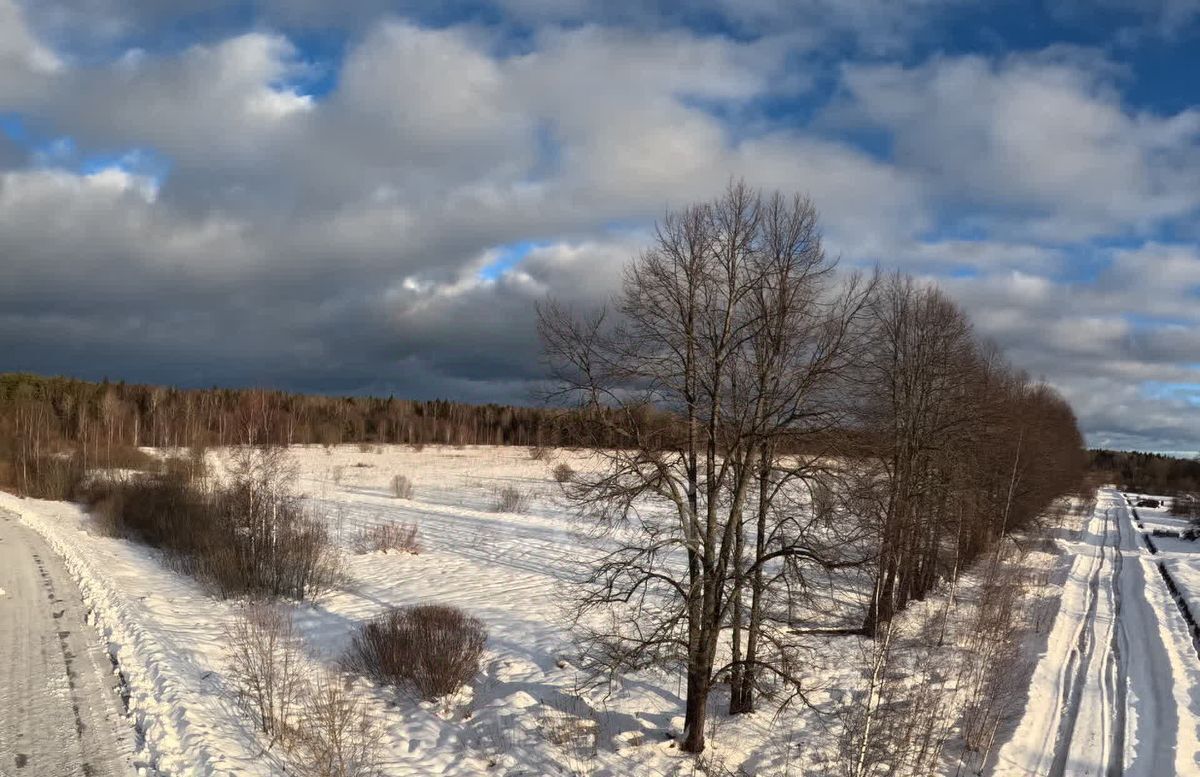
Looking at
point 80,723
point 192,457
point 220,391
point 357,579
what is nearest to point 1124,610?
point 357,579

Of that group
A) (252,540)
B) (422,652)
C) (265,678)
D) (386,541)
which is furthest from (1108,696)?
(386,541)

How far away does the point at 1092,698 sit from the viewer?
1498 cm

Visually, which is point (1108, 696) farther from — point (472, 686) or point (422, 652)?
point (422, 652)

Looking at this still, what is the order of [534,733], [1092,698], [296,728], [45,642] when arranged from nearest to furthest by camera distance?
[296,728] < [534,733] < [45,642] < [1092,698]

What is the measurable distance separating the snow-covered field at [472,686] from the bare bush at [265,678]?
0.28 m

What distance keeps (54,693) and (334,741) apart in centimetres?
472

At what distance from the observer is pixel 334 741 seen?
9242 millimetres

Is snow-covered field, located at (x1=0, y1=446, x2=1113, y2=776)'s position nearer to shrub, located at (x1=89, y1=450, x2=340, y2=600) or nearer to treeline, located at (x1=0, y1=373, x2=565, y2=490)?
shrub, located at (x1=89, y1=450, x2=340, y2=600)

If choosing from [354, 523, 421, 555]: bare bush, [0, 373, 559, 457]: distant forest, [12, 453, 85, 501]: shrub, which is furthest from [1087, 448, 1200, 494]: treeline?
[12, 453, 85, 501]: shrub

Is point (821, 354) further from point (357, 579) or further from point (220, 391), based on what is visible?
point (220, 391)

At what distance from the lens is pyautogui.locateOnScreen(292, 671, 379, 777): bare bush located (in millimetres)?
9320

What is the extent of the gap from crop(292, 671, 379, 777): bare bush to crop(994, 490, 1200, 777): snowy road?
950 centimetres

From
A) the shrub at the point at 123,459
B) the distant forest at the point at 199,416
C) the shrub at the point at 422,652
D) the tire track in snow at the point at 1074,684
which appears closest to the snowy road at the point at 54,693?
the shrub at the point at 422,652

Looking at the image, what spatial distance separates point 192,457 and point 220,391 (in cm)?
8743
